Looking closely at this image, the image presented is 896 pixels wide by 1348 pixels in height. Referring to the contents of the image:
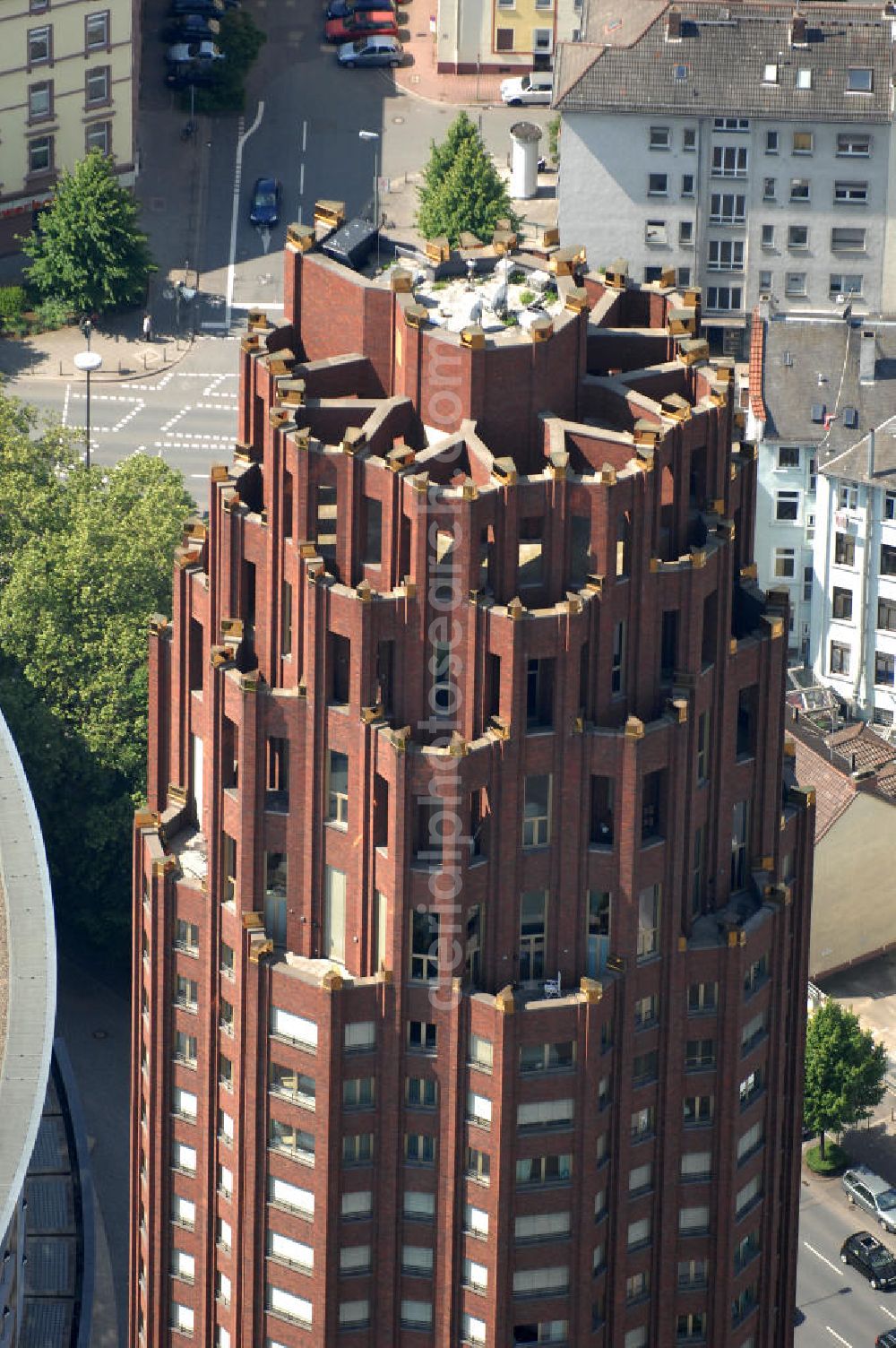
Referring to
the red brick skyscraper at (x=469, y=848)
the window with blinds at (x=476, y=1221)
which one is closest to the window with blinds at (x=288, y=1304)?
the red brick skyscraper at (x=469, y=848)

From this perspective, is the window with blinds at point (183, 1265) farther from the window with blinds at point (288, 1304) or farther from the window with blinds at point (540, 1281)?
the window with blinds at point (540, 1281)

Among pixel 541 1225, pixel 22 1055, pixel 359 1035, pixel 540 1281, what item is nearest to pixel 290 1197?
pixel 359 1035

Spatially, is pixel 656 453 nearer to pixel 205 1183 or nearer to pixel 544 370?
pixel 544 370

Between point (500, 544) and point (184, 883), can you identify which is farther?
point (184, 883)

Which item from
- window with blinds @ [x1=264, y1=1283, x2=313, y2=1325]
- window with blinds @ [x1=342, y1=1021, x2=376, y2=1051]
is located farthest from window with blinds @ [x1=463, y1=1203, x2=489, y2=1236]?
window with blinds @ [x1=342, y1=1021, x2=376, y2=1051]

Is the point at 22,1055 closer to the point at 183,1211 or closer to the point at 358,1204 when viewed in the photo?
the point at 183,1211

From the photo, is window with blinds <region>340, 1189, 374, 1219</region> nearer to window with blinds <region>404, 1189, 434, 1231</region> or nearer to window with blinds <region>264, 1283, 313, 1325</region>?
window with blinds <region>404, 1189, 434, 1231</region>

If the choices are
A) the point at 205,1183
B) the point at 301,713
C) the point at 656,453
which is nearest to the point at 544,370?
the point at 656,453

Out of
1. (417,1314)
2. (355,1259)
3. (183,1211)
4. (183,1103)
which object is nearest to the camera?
(355,1259)

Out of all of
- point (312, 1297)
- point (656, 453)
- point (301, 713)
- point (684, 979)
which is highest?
point (656, 453)
